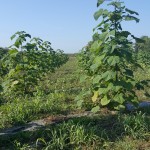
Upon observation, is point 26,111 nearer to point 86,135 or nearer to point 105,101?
point 105,101

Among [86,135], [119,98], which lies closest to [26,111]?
[119,98]

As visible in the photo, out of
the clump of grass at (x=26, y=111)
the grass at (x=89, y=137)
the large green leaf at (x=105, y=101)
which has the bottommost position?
the grass at (x=89, y=137)

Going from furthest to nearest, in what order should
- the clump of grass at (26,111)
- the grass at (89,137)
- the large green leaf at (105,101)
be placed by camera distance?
the large green leaf at (105,101), the clump of grass at (26,111), the grass at (89,137)

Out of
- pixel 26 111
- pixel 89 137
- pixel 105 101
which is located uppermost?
pixel 105 101

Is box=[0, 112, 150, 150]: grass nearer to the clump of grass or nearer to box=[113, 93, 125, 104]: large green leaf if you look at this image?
box=[113, 93, 125, 104]: large green leaf

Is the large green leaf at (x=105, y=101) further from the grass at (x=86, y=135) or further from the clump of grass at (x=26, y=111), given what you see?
the clump of grass at (x=26, y=111)

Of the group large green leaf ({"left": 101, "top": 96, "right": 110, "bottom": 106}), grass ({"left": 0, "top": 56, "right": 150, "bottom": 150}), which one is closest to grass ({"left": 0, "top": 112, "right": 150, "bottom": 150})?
grass ({"left": 0, "top": 56, "right": 150, "bottom": 150})

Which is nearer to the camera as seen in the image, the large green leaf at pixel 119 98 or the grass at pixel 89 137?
the grass at pixel 89 137

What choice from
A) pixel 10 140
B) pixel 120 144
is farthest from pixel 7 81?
pixel 120 144

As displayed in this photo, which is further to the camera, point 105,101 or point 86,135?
point 105,101

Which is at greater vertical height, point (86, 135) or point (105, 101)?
point (105, 101)

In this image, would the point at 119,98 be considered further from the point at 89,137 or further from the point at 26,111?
the point at 26,111

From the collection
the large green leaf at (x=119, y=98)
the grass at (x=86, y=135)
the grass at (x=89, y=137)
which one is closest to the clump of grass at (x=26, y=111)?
the grass at (x=86, y=135)

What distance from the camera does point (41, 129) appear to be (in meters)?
6.21
